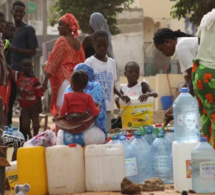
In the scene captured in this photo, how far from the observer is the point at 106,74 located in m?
9.62

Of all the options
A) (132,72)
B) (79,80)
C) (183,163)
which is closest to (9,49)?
(132,72)

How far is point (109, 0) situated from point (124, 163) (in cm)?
2311

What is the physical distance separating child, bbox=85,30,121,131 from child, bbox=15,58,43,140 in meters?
2.02

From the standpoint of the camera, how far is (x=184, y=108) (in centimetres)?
714

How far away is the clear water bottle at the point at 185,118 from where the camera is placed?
7.04 metres

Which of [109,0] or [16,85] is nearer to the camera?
[16,85]

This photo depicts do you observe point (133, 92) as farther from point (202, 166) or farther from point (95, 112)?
point (202, 166)

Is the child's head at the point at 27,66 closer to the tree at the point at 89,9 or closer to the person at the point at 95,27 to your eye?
the person at the point at 95,27

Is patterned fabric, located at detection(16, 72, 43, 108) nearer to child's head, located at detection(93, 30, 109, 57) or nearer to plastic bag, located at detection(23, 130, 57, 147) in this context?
child's head, located at detection(93, 30, 109, 57)

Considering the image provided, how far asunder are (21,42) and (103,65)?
2.40 metres

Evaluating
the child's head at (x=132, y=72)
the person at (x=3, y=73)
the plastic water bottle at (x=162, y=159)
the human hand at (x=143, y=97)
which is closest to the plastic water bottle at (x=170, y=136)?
the plastic water bottle at (x=162, y=159)

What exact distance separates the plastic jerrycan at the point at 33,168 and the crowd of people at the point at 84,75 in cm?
36

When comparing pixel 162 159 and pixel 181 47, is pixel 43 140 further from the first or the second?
pixel 181 47

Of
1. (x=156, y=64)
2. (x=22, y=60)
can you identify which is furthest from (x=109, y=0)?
(x=22, y=60)
